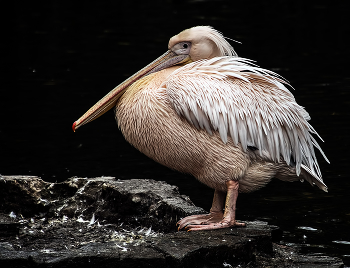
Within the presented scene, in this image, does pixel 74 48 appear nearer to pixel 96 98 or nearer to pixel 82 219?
pixel 96 98

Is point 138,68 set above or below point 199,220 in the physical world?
above

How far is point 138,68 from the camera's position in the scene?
12445 millimetres

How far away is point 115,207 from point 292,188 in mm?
2226

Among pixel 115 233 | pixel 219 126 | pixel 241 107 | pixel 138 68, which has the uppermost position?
pixel 138 68

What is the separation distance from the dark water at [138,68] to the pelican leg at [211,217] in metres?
0.67

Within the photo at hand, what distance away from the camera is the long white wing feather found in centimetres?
488

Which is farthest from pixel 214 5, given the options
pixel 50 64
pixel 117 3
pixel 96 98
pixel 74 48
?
pixel 96 98

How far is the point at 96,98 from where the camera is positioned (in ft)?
34.8

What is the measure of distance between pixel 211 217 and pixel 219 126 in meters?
0.74

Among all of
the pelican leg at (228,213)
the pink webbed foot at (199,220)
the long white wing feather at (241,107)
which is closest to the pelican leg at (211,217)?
the pink webbed foot at (199,220)

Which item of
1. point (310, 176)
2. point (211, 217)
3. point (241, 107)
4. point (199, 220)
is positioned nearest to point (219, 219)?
point (211, 217)

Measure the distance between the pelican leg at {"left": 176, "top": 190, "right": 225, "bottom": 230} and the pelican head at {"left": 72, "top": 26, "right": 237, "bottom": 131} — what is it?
103 centimetres

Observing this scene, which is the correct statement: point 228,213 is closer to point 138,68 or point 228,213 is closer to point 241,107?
point 241,107

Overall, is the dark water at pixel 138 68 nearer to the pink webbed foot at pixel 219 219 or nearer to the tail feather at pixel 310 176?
the tail feather at pixel 310 176
